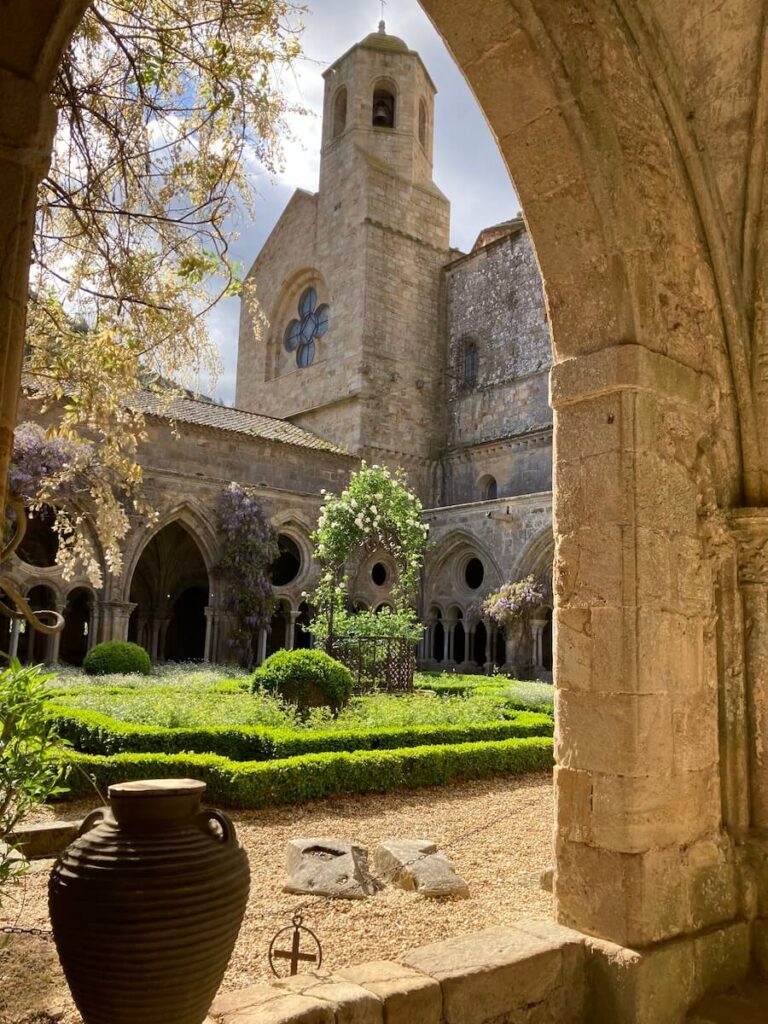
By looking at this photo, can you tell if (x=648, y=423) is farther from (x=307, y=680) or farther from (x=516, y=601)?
(x=516, y=601)

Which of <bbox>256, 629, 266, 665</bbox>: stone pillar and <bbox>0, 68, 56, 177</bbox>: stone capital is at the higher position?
<bbox>0, 68, 56, 177</bbox>: stone capital

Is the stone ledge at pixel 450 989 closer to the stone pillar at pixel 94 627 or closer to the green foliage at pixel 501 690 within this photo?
the green foliage at pixel 501 690

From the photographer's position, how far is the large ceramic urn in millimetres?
1985

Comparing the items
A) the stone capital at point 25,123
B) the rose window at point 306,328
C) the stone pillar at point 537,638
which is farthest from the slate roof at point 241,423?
the stone capital at point 25,123

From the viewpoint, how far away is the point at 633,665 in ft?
9.46

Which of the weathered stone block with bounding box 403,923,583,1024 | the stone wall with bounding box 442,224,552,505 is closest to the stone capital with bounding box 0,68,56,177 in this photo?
the weathered stone block with bounding box 403,923,583,1024

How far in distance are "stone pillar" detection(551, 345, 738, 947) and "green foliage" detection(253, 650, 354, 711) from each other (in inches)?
248

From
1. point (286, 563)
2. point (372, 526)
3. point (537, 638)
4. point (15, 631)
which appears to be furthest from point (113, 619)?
point (15, 631)

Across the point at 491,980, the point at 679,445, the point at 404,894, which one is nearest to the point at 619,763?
the point at 491,980

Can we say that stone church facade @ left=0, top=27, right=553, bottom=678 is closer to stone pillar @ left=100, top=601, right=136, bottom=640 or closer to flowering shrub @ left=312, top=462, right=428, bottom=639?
stone pillar @ left=100, top=601, right=136, bottom=640

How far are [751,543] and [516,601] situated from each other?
42.5 ft

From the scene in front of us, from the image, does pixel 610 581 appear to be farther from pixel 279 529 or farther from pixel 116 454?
pixel 279 529

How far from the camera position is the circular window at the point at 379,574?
60.8 feet

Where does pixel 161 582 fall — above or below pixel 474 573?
below
